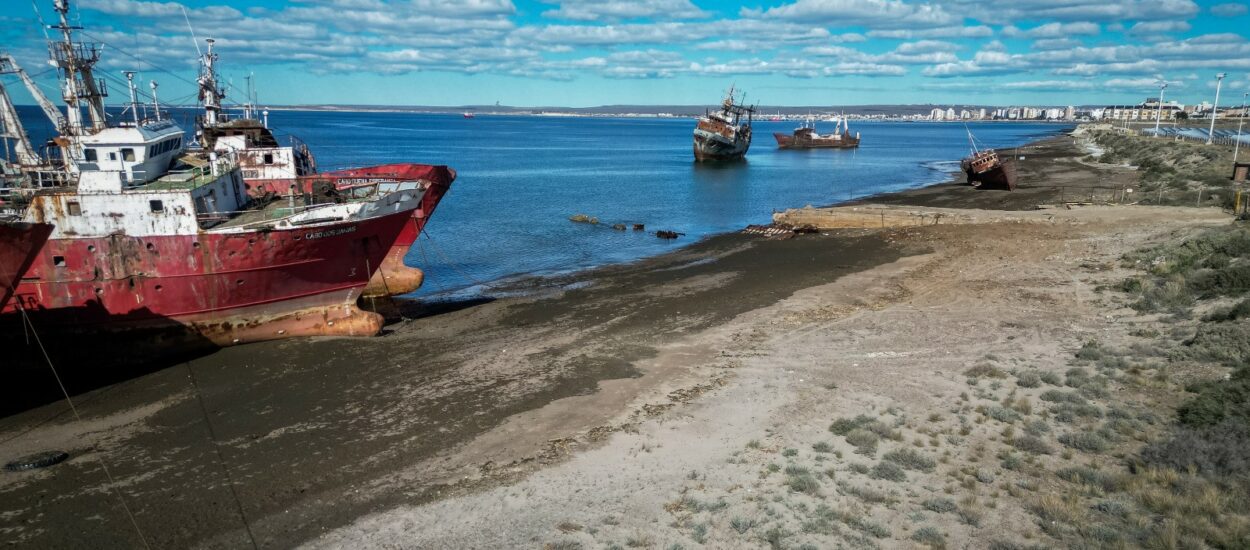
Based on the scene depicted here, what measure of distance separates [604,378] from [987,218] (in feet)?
79.2

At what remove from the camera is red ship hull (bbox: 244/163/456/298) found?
2375cm

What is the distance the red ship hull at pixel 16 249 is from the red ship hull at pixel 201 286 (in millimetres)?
1227

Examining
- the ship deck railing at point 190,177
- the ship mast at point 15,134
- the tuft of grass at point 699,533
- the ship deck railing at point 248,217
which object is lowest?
the tuft of grass at point 699,533

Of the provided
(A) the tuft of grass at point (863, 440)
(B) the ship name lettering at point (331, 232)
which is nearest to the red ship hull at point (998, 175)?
(A) the tuft of grass at point (863, 440)

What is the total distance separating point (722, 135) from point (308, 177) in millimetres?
62106

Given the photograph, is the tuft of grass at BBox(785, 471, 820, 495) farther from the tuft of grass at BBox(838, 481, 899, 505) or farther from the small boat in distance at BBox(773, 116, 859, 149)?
the small boat in distance at BBox(773, 116, 859, 149)

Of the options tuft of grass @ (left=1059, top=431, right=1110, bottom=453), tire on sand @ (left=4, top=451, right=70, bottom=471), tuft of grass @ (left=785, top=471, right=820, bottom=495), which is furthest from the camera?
tire on sand @ (left=4, top=451, right=70, bottom=471)

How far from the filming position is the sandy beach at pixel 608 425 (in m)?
9.00

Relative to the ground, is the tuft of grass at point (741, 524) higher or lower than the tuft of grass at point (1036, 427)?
lower

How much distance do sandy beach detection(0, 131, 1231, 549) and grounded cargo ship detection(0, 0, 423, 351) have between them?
1.16 m

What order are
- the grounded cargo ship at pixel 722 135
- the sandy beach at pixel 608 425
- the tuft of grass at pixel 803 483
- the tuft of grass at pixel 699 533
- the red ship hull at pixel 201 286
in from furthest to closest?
1. the grounded cargo ship at pixel 722 135
2. the red ship hull at pixel 201 286
3. the tuft of grass at pixel 803 483
4. the sandy beach at pixel 608 425
5. the tuft of grass at pixel 699 533

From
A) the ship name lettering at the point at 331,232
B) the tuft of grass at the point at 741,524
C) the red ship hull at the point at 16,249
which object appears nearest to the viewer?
the tuft of grass at the point at 741,524

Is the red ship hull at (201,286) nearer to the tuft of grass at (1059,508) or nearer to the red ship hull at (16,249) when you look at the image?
the red ship hull at (16,249)

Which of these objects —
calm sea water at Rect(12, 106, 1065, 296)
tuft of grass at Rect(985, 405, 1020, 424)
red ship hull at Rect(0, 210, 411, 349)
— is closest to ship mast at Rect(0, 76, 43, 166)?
red ship hull at Rect(0, 210, 411, 349)
